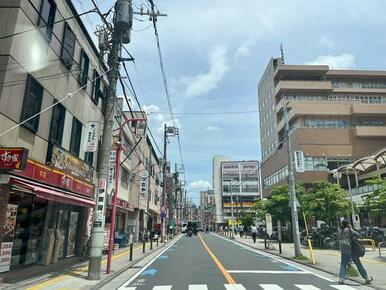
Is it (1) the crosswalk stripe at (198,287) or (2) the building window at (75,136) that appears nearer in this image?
(1) the crosswalk stripe at (198,287)

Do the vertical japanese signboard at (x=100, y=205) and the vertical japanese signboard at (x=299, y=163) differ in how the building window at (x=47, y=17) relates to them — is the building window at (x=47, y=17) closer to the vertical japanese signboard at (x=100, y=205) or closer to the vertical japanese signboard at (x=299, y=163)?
the vertical japanese signboard at (x=100, y=205)

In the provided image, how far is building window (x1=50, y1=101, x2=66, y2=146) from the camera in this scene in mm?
14562

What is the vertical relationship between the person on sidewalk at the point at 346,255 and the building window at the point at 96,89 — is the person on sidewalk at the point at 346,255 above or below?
below

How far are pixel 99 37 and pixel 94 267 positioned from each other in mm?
8555

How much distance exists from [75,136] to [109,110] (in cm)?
506


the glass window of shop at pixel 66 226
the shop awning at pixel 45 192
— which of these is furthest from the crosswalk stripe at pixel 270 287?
the glass window of shop at pixel 66 226

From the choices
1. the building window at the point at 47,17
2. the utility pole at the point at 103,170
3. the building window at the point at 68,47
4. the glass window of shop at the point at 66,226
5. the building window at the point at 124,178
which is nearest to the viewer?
the utility pole at the point at 103,170

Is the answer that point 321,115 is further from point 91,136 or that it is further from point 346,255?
point 346,255

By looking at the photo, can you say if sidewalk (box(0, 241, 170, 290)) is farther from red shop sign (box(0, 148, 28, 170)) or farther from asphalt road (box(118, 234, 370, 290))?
red shop sign (box(0, 148, 28, 170))

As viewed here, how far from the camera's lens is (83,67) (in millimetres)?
18172

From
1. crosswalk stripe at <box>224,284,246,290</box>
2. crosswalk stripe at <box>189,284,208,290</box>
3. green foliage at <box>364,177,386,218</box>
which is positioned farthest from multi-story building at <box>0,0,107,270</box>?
green foliage at <box>364,177,386,218</box>

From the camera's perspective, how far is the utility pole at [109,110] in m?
12.0

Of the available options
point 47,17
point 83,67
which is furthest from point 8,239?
point 83,67

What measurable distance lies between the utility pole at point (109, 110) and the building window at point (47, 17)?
2.01 meters
